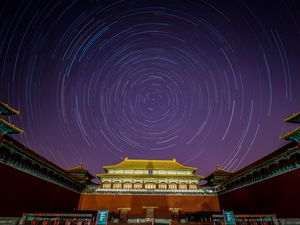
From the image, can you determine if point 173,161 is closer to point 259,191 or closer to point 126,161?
point 126,161

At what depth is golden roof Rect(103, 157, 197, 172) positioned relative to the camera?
2932cm

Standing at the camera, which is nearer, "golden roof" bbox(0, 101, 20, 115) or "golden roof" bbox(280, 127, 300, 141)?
"golden roof" bbox(280, 127, 300, 141)

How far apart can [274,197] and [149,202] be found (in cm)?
1613

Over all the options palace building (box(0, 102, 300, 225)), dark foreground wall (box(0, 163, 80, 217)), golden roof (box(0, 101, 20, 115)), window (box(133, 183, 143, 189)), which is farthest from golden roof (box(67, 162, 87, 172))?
golden roof (box(0, 101, 20, 115))

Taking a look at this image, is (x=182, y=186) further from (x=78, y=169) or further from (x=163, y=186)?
(x=78, y=169)

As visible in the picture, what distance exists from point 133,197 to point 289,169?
19.6 metres

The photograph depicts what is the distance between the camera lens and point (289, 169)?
39.5ft

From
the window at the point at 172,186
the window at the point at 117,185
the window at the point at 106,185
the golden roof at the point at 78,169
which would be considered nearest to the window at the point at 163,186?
the window at the point at 172,186

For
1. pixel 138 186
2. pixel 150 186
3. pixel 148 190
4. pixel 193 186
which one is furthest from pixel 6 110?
pixel 193 186

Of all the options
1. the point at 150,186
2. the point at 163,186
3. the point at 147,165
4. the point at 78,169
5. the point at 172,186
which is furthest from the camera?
the point at 147,165

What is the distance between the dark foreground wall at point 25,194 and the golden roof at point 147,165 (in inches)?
472

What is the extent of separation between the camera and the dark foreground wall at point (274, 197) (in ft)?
37.3

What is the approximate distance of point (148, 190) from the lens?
24.7 meters

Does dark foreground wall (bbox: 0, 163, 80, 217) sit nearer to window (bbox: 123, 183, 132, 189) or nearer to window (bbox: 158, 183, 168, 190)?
window (bbox: 123, 183, 132, 189)
